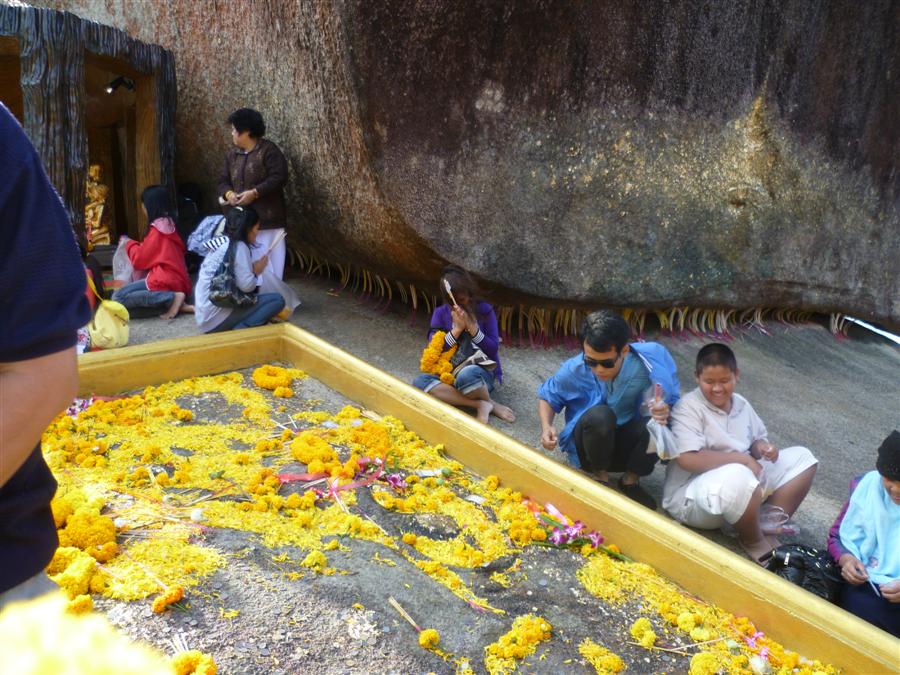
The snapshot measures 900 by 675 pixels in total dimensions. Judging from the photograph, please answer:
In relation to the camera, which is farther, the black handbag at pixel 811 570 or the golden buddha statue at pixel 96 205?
the golden buddha statue at pixel 96 205

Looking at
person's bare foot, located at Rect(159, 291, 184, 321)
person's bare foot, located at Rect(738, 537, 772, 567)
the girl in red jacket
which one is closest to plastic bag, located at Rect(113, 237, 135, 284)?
the girl in red jacket

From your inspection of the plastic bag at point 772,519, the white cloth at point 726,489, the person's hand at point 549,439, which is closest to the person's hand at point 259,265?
the person's hand at point 549,439

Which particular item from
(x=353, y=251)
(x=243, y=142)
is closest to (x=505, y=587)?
(x=353, y=251)

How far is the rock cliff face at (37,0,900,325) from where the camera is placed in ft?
14.6

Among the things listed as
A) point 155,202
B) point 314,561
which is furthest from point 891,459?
point 155,202

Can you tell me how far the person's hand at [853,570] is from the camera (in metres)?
2.39

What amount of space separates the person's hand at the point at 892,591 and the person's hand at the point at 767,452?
0.72 m

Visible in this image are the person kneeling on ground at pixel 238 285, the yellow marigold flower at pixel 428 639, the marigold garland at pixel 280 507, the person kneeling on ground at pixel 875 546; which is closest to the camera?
the yellow marigold flower at pixel 428 639

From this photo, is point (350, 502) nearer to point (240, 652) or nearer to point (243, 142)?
point (240, 652)

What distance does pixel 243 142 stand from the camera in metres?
5.18

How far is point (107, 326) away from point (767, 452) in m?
3.67

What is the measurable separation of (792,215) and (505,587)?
522 cm

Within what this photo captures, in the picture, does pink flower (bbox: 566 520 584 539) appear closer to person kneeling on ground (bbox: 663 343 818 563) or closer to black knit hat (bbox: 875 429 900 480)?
person kneeling on ground (bbox: 663 343 818 563)

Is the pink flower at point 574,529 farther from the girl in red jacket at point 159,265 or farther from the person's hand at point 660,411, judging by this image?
the girl in red jacket at point 159,265
